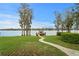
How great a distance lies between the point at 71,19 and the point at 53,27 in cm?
41

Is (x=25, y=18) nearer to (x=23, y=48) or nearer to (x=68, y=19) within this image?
(x=23, y=48)

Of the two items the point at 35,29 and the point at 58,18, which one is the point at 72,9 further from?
the point at 35,29

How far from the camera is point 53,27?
28.5 feet

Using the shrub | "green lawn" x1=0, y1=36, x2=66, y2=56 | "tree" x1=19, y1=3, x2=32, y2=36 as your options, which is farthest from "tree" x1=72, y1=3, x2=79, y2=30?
"tree" x1=19, y1=3, x2=32, y2=36

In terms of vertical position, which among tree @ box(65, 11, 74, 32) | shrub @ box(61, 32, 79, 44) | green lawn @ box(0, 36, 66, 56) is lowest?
green lawn @ box(0, 36, 66, 56)

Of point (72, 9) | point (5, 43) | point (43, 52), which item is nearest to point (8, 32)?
point (5, 43)

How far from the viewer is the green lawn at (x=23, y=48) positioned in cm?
858

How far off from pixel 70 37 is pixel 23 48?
1.01 m

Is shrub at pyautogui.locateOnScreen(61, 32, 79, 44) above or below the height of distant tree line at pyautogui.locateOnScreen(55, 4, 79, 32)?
below

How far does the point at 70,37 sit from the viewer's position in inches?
342

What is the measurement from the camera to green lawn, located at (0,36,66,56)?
8578 millimetres

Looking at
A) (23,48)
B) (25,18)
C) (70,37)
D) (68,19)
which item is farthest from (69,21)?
(23,48)

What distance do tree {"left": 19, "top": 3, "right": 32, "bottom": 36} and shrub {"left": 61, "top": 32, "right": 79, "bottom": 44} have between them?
2.45 feet

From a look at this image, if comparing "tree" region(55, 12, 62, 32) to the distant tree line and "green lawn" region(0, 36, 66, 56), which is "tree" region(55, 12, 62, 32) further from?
"green lawn" region(0, 36, 66, 56)
